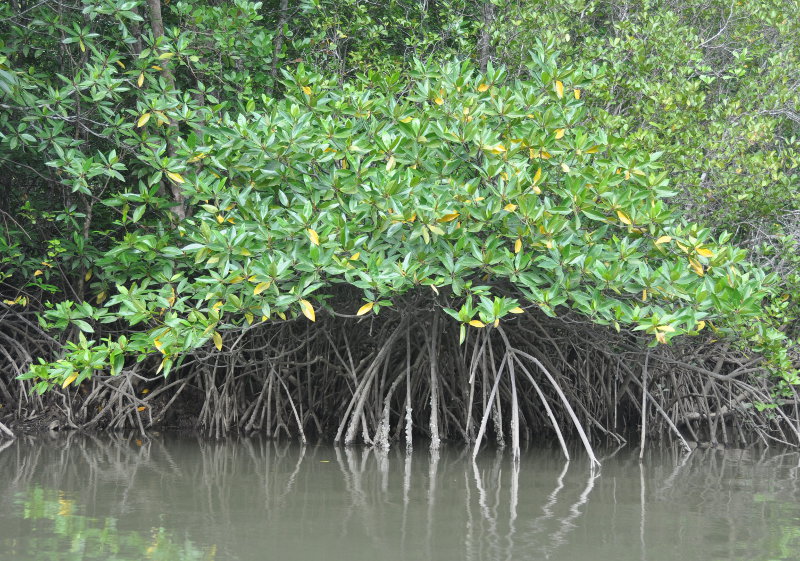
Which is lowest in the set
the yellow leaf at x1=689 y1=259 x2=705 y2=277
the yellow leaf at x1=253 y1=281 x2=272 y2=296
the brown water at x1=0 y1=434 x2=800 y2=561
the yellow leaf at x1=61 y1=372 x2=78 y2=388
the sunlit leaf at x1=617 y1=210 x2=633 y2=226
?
the brown water at x1=0 y1=434 x2=800 y2=561

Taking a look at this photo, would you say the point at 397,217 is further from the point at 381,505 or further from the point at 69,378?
the point at 69,378

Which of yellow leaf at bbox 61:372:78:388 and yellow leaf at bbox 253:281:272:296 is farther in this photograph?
yellow leaf at bbox 61:372:78:388

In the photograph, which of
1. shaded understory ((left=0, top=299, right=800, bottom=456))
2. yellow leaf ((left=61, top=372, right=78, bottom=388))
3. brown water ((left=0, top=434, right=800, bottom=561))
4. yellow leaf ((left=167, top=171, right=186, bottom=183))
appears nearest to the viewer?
brown water ((left=0, top=434, right=800, bottom=561))

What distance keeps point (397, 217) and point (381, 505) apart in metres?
1.42

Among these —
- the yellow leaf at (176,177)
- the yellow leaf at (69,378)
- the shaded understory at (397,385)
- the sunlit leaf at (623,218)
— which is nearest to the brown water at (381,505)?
the yellow leaf at (69,378)

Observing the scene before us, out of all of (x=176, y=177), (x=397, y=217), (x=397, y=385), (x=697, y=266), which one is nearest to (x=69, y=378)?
(x=176, y=177)

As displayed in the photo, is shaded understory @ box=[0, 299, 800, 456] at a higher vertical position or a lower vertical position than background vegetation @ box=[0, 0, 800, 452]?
lower

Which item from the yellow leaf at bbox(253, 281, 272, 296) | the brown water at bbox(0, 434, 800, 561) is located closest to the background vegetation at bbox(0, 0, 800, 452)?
the yellow leaf at bbox(253, 281, 272, 296)

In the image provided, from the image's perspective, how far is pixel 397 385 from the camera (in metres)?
5.66

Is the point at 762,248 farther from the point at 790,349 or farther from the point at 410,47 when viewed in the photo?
the point at 410,47

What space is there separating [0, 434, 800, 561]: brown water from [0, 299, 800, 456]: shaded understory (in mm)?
582

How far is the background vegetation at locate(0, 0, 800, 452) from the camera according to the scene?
4.35 meters

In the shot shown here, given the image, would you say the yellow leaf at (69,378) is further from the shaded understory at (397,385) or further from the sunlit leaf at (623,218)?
the sunlit leaf at (623,218)

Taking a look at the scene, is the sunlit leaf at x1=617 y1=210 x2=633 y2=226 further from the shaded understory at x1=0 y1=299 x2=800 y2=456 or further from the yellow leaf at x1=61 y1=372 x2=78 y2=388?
the yellow leaf at x1=61 y1=372 x2=78 y2=388
